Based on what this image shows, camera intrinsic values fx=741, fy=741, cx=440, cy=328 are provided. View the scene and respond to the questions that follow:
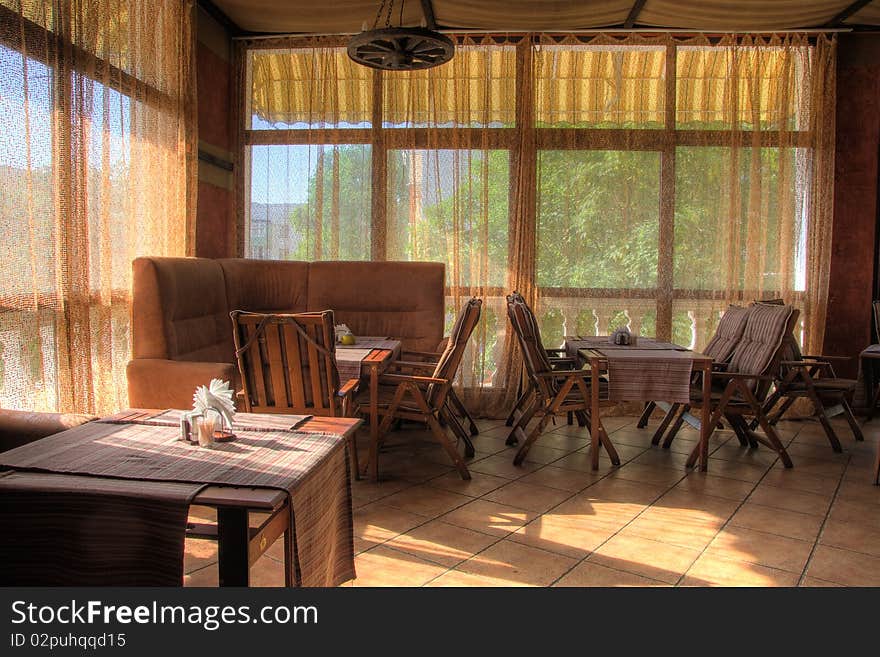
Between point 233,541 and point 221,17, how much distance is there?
17.7 ft

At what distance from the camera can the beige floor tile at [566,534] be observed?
3242 mm

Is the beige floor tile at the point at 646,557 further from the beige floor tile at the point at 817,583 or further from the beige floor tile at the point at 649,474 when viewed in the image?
the beige floor tile at the point at 649,474

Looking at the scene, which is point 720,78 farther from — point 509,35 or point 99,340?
point 99,340

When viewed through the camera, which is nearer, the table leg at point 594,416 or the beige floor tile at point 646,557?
the beige floor tile at point 646,557

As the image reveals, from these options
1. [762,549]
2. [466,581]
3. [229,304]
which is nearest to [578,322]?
[229,304]

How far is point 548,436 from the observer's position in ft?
17.9

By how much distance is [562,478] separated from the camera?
4.36 meters

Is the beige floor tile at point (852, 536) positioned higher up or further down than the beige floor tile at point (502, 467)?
further down

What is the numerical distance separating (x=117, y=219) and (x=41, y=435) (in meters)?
2.30

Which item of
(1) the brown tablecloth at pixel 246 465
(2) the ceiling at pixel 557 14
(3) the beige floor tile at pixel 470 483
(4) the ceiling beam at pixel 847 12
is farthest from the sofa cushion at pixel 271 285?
(4) the ceiling beam at pixel 847 12

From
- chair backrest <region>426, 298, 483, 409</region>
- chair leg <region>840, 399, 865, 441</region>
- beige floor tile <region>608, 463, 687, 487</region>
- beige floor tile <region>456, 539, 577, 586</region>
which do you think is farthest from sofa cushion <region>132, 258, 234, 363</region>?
chair leg <region>840, 399, 865, 441</region>

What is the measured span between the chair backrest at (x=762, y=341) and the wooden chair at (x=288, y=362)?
107 inches

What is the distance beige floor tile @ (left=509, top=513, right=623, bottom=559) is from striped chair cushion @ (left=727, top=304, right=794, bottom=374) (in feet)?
5.88

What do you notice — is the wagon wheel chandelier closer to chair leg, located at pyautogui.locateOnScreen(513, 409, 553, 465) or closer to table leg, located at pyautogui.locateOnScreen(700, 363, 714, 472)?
chair leg, located at pyautogui.locateOnScreen(513, 409, 553, 465)
